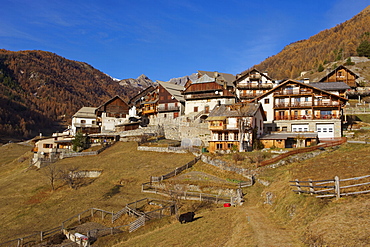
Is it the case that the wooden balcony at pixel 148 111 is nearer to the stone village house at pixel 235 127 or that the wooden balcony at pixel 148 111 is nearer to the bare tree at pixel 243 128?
the stone village house at pixel 235 127

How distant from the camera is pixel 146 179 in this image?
42.0 m

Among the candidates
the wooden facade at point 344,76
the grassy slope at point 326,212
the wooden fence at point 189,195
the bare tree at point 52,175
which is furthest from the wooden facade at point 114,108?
the grassy slope at point 326,212

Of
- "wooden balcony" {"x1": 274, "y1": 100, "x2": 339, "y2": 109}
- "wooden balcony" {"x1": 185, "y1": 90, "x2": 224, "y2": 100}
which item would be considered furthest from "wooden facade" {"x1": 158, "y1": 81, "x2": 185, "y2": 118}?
"wooden balcony" {"x1": 274, "y1": 100, "x2": 339, "y2": 109}

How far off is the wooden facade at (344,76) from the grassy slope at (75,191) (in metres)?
57.2

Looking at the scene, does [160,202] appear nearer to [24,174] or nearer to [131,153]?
[131,153]

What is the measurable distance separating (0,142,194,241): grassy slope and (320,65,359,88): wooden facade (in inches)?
2253

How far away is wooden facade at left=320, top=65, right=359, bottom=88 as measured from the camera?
266 feet

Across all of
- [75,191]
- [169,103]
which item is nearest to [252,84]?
[169,103]

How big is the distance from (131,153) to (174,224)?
32437mm

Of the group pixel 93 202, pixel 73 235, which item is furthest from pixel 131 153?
pixel 73 235

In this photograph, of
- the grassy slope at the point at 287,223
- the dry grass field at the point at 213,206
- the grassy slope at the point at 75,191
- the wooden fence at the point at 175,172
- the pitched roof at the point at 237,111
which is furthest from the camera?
the pitched roof at the point at 237,111

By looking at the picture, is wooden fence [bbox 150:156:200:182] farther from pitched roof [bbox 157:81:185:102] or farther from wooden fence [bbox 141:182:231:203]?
pitched roof [bbox 157:81:185:102]

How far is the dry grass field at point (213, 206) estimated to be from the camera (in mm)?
16109

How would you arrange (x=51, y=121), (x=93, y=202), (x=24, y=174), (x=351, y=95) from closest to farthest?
(x=93, y=202), (x=24, y=174), (x=351, y=95), (x=51, y=121)
